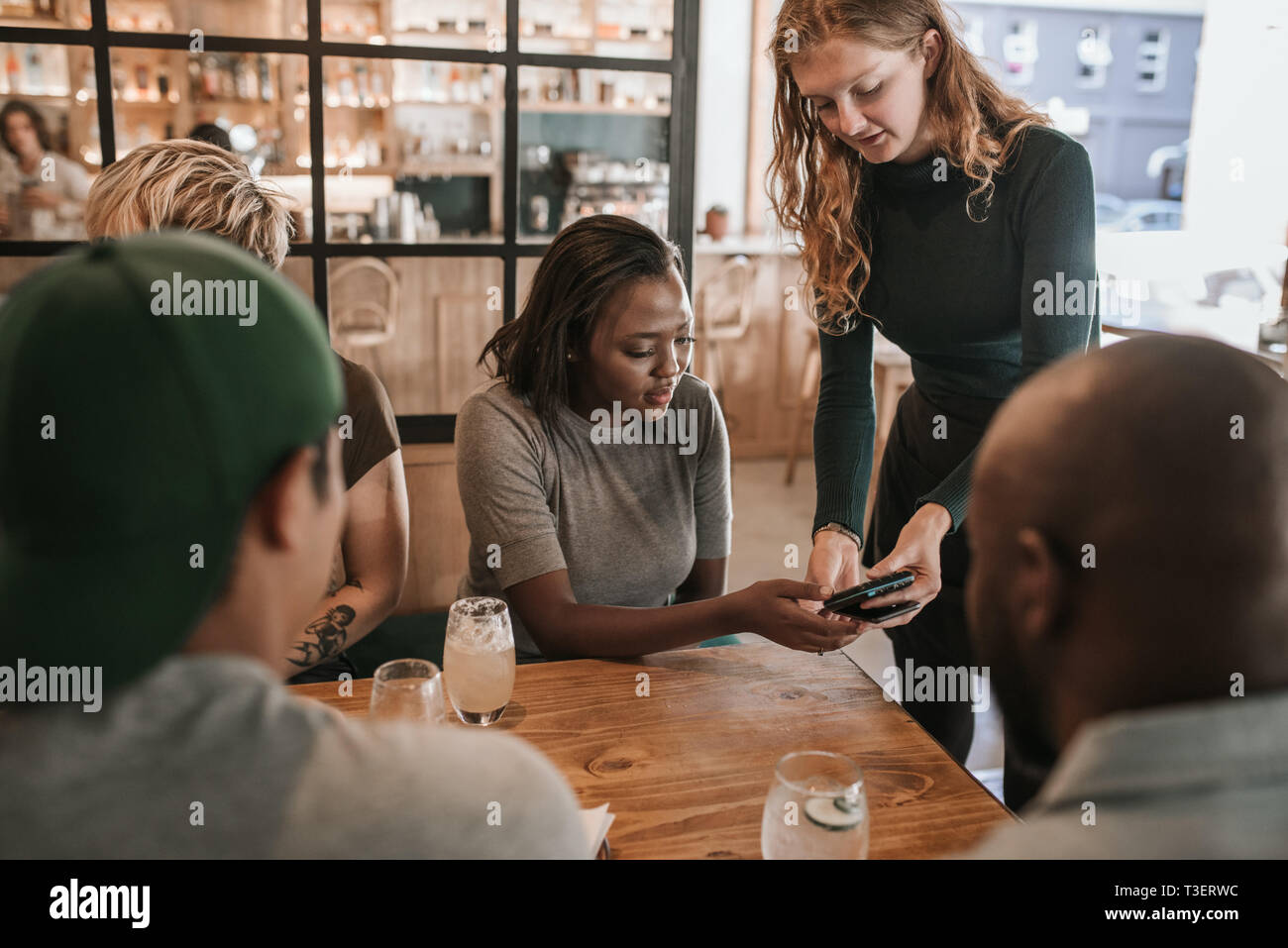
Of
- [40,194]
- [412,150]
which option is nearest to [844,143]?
[40,194]

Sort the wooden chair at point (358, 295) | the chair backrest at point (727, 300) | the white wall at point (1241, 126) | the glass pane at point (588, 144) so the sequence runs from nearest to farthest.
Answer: the wooden chair at point (358, 295) < the glass pane at point (588, 144) < the white wall at point (1241, 126) < the chair backrest at point (727, 300)

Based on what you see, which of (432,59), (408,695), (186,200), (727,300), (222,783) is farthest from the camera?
(727,300)

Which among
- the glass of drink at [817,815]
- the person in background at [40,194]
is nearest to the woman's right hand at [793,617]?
the glass of drink at [817,815]

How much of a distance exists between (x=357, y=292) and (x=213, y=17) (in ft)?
2.33

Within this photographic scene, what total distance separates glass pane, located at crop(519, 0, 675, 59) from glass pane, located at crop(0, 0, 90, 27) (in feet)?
3.22

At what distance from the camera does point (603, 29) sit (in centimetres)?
305

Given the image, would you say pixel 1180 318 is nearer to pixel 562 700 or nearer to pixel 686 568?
pixel 686 568

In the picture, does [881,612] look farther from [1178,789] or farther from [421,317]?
[421,317]

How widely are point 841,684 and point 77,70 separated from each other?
2.30 metres

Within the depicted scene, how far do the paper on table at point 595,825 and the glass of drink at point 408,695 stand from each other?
0.20 m

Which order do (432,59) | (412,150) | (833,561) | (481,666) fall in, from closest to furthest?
(481,666) → (833,561) → (432,59) → (412,150)

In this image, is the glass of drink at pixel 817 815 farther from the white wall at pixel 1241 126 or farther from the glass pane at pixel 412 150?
the white wall at pixel 1241 126

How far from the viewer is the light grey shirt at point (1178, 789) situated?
49cm

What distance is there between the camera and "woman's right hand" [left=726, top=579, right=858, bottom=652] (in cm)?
132
